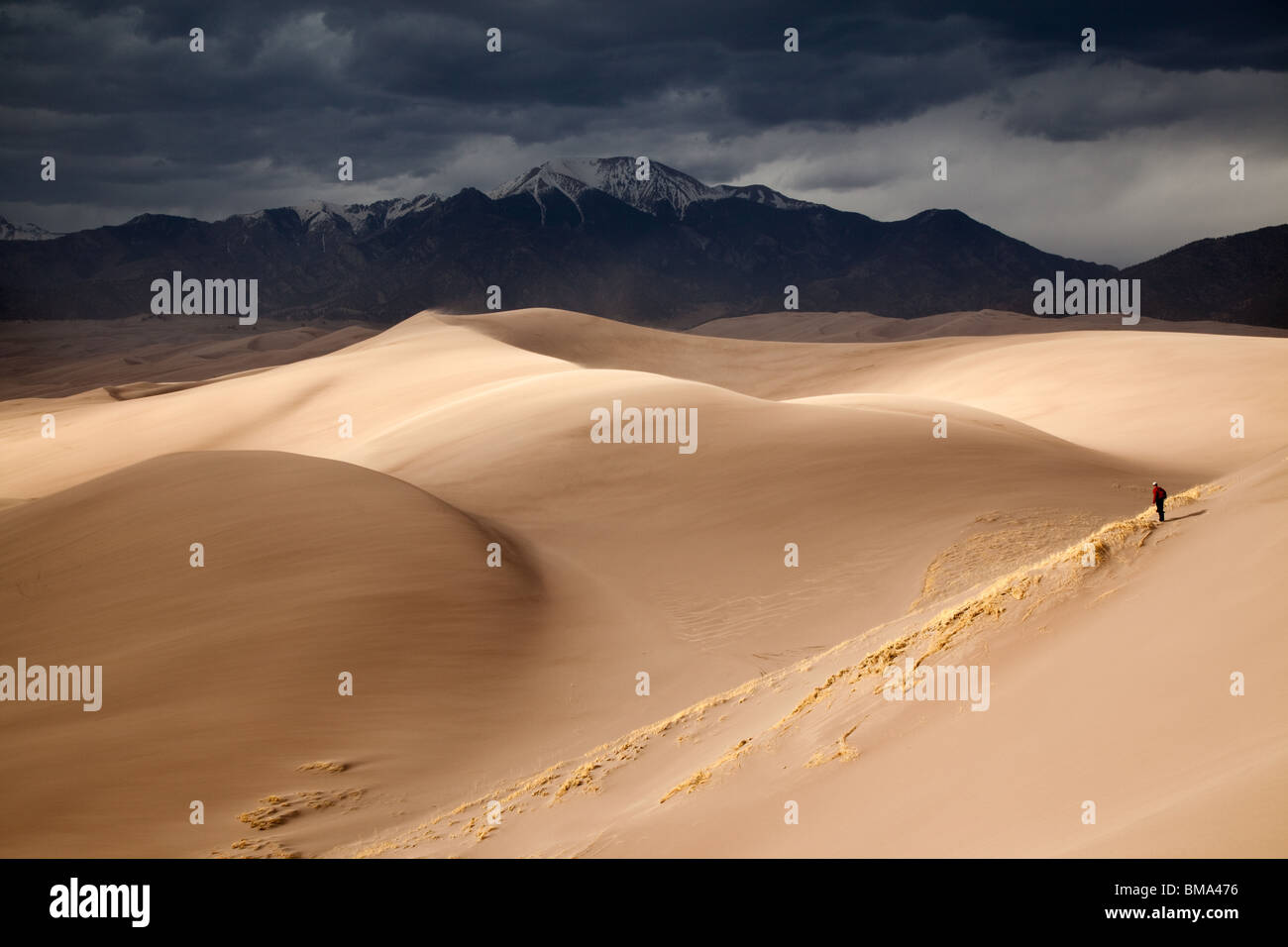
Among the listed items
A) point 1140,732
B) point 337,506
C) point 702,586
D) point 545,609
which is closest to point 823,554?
point 702,586

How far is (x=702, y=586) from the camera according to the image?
16578mm

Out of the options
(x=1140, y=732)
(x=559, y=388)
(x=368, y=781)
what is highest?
(x=559, y=388)

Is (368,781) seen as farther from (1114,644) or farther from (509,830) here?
(1114,644)

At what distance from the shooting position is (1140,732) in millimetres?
5789

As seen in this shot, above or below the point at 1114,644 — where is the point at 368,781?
below

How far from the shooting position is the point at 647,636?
1458 centimetres

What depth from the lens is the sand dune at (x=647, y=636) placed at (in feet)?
20.3

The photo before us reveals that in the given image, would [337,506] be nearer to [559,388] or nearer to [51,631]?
[51,631]

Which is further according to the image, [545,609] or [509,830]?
[545,609]

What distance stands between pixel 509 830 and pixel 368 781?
2361 mm

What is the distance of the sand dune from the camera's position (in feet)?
20.3
